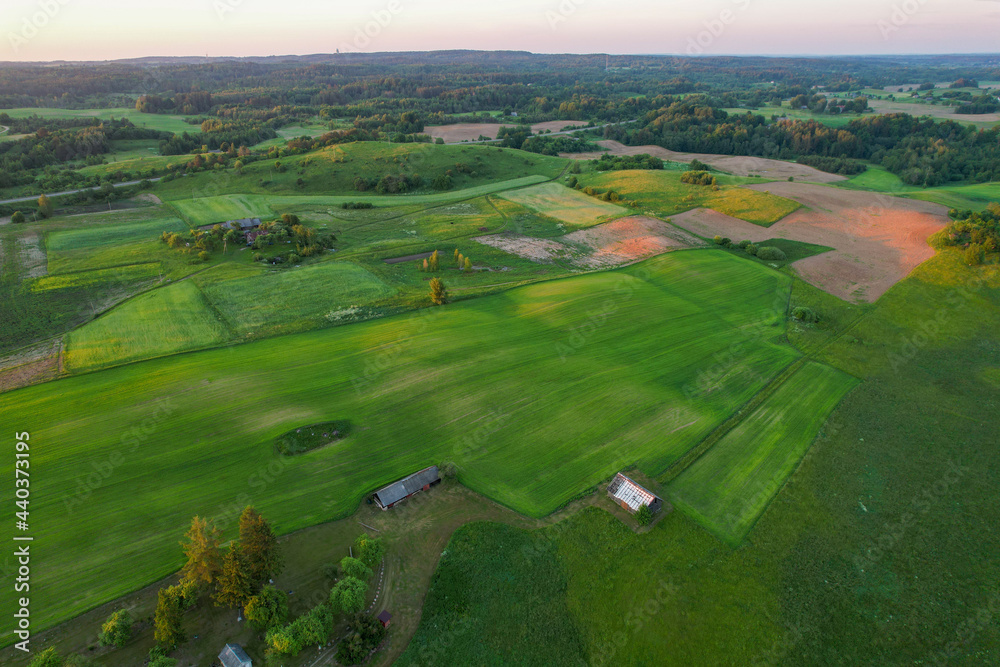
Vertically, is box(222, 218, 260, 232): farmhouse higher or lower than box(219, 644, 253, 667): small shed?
higher

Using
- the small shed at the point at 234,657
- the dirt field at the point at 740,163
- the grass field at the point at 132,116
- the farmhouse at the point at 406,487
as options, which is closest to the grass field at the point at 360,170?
the dirt field at the point at 740,163

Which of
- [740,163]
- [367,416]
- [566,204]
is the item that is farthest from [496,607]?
[740,163]

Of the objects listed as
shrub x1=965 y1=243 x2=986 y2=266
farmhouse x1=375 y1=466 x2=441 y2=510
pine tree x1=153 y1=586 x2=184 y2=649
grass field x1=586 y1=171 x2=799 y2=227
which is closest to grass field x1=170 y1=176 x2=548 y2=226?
grass field x1=586 y1=171 x2=799 y2=227

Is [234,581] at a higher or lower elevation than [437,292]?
lower

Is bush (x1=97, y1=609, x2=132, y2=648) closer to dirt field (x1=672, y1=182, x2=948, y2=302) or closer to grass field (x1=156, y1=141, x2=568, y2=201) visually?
dirt field (x1=672, y1=182, x2=948, y2=302)

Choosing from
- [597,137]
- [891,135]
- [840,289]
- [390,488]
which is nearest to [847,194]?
[840,289]

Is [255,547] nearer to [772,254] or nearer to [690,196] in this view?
[772,254]
